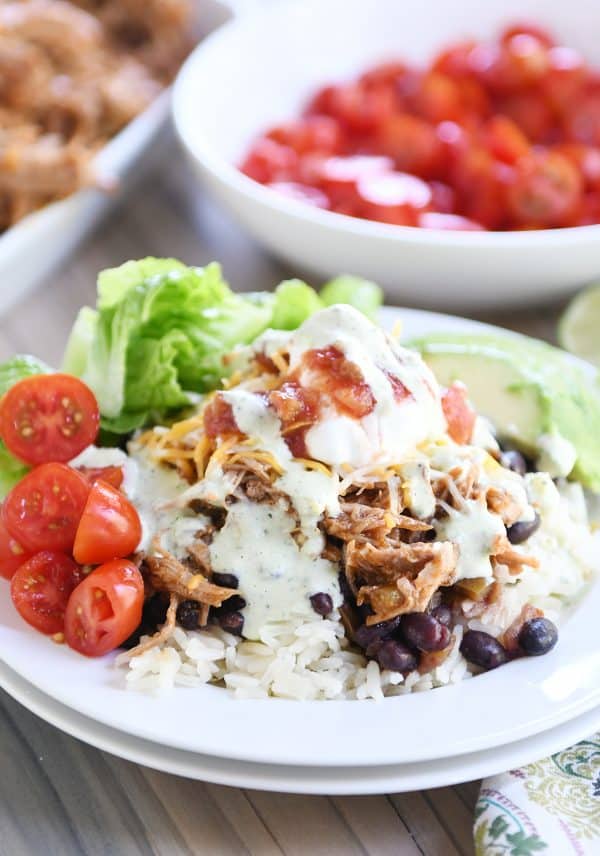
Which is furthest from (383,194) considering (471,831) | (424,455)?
(471,831)

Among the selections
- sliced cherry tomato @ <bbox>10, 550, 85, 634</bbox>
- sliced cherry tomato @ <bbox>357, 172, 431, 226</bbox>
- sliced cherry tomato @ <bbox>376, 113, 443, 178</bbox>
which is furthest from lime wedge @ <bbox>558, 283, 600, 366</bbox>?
sliced cherry tomato @ <bbox>10, 550, 85, 634</bbox>

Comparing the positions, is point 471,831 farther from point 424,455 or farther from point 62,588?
point 62,588

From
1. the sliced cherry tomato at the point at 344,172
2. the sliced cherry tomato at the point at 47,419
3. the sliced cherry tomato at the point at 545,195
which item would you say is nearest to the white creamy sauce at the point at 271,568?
the sliced cherry tomato at the point at 47,419

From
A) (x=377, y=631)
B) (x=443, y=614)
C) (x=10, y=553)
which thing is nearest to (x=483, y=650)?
(x=443, y=614)

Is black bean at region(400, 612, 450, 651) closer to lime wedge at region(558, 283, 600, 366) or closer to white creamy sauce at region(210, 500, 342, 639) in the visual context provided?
white creamy sauce at region(210, 500, 342, 639)

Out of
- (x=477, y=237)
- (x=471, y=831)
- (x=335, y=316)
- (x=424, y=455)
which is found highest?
(x=335, y=316)

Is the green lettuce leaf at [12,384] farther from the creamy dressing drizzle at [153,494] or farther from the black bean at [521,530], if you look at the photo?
the black bean at [521,530]
